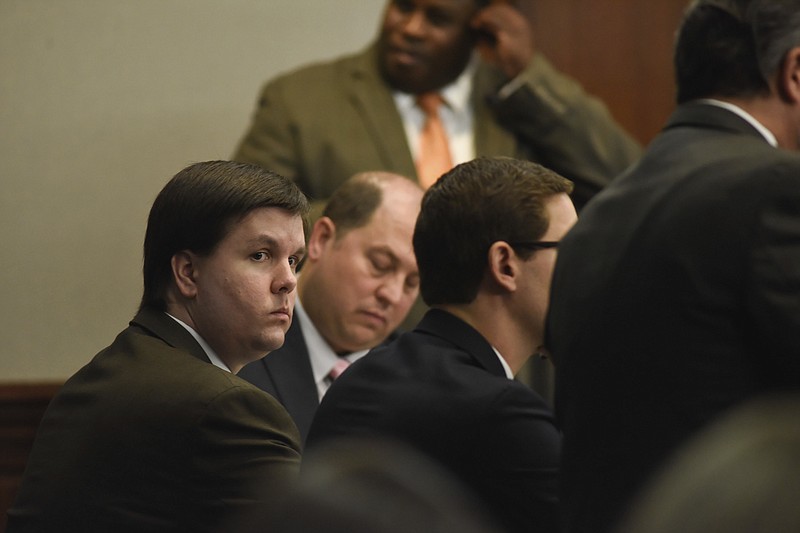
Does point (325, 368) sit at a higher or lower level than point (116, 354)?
lower

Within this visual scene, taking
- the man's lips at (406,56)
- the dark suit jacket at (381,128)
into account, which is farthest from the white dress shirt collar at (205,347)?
the man's lips at (406,56)

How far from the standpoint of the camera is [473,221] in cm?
257

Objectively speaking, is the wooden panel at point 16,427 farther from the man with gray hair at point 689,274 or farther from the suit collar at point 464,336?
the man with gray hair at point 689,274

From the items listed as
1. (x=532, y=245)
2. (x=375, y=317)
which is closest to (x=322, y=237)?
(x=375, y=317)

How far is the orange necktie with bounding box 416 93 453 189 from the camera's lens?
4.40m

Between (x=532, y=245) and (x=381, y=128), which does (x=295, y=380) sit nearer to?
(x=532, y=245)

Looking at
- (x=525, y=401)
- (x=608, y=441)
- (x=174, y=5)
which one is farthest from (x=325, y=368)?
(x=174, y=5)

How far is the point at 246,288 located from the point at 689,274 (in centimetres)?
83

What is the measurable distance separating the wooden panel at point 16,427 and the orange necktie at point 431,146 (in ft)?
5.00

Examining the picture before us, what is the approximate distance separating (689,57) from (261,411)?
871 millimetres

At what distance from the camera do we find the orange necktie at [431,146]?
440 cm

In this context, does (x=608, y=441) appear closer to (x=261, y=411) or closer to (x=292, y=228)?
(x=261, y=411)

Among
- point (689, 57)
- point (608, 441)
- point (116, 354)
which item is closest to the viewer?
point (608, 441)

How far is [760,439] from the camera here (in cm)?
72
